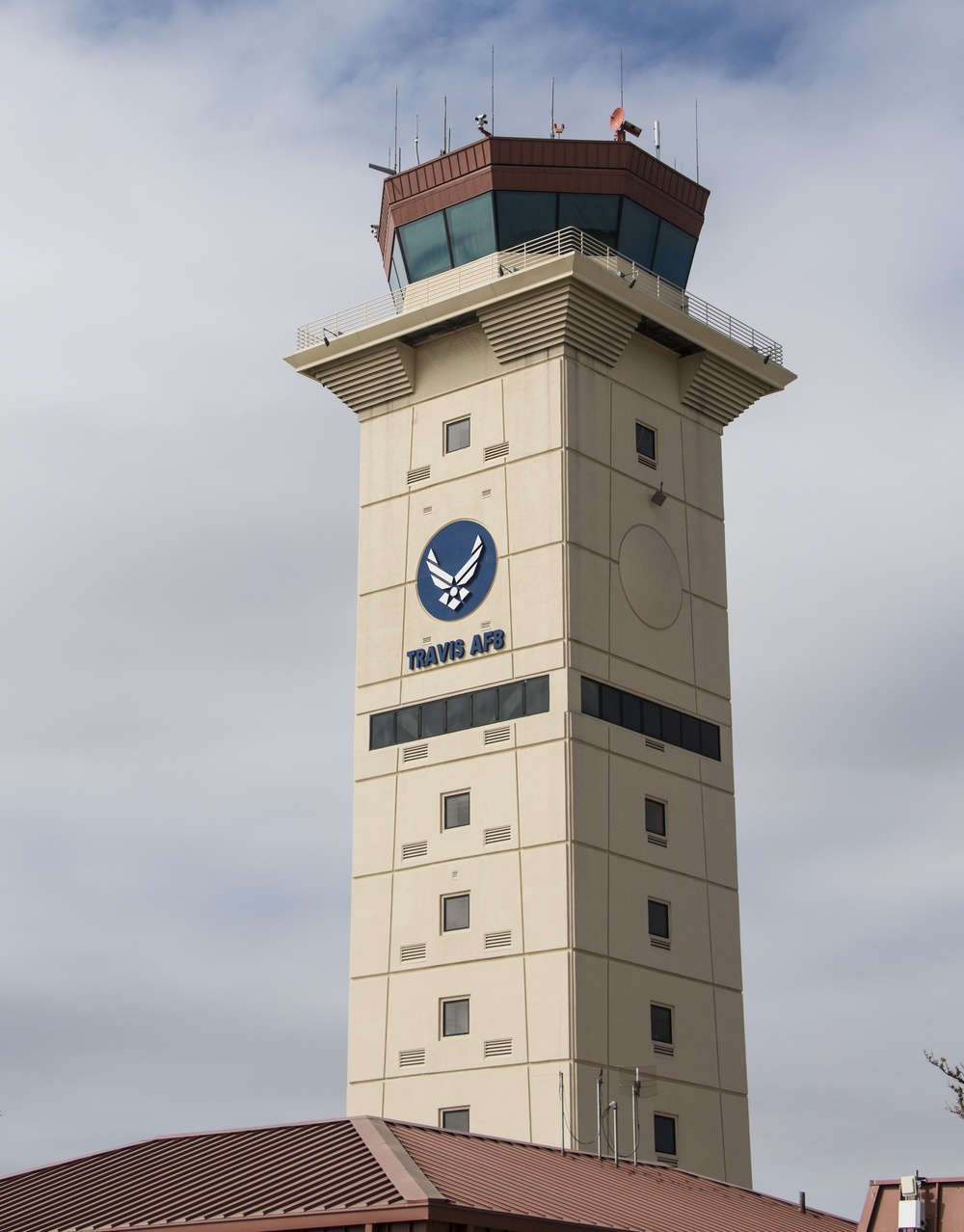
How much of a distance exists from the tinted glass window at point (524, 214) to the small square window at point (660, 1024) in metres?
23.7

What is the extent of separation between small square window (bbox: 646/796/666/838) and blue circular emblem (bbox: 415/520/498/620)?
25.4ft

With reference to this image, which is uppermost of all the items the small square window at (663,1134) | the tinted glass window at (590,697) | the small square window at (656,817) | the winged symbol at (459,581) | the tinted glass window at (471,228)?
the tinted glass window at (471,228)

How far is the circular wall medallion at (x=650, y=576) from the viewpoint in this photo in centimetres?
5791

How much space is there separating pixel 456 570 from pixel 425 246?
11.3 meters

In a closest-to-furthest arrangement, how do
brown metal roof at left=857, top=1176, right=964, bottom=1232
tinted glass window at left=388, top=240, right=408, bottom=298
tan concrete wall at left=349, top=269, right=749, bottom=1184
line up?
brown metal roof at left=857, top=1176, right=964, bottom=1232 → tan concrete wall at left=349, top=269, right=749, bottom=1184 → tinted glass window at left=388, top=240, right=408, bottom=298

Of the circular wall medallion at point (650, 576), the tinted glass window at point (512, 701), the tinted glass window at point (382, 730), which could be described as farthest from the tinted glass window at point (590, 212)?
the tinted glass window at point (382, 730)

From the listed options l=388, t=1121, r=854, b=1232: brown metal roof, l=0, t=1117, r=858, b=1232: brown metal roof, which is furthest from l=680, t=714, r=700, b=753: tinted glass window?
l=0, t=1117, r=858, b=1232: brown metal roof

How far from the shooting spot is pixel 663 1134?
52.8 metres

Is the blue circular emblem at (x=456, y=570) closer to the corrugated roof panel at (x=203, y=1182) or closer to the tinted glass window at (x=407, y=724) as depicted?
the tinted glass window at (x=407, y=724)

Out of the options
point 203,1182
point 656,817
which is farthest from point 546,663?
point 203,1182

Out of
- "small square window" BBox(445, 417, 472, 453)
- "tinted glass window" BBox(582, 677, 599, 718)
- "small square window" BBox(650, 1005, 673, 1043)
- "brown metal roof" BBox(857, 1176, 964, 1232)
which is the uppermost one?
"small square window" BBox(445, 417, 472, 453)

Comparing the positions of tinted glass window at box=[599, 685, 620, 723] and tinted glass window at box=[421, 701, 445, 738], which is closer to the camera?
tinted glass window at box=[599, 685, 620, 723]

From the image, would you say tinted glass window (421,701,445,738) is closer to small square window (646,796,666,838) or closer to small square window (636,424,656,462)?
small square window (646,796,666,838)

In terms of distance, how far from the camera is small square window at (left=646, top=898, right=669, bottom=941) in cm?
5506
